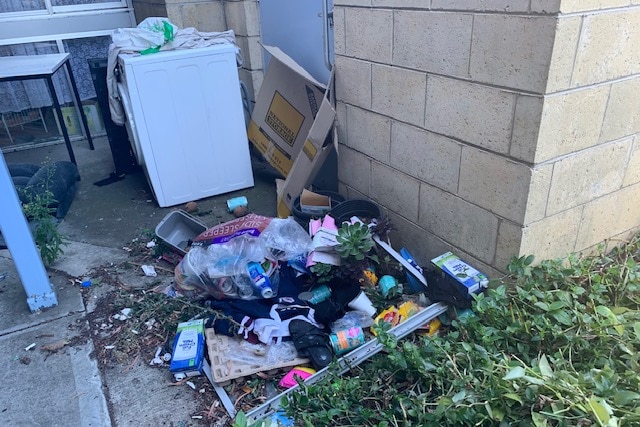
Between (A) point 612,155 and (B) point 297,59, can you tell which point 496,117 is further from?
(B) point 297,59

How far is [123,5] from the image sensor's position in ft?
15.9

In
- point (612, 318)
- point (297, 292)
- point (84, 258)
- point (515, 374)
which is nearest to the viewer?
point (515, 374)

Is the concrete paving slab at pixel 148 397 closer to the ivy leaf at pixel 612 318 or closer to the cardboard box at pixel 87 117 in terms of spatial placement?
the ivy leaf at pixel 612 318

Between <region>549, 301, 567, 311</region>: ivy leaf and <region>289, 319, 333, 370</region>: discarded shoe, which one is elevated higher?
<region>549, 301, 567, 311</region>: ivy leaf

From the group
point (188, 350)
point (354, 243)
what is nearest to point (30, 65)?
point (188, 350)

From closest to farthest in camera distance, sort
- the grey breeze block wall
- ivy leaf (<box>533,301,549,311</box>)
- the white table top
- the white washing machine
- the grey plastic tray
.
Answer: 1. ivy leaf (<box>533,301,549,311</box>)
2. the grey plastic tray
3. the white washing machine
4. the white table top
5. the grey breeze block wall

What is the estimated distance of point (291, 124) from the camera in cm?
330

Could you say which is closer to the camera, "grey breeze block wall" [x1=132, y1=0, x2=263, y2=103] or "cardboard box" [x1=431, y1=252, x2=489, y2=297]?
"cardboard box" [x1=431, y1=252, x2=489, y2=297]

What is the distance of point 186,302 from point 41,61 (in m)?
2.98

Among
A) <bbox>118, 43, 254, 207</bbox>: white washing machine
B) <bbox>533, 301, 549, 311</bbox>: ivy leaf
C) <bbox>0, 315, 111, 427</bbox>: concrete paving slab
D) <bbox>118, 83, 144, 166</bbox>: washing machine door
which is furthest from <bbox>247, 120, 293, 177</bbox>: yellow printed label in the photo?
<bbox>533, 301, 549, 311</bbox>: ivy leaf

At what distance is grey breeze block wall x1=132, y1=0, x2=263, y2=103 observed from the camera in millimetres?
3918

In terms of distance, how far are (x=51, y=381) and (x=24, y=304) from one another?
67 cm

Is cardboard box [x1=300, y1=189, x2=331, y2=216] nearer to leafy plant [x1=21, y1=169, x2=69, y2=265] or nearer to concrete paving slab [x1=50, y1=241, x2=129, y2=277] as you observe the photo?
concrete paving slab [x1=50, y1=241, x2=129, y2=277]

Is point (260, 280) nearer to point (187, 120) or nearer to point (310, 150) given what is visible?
point (310, 150)
